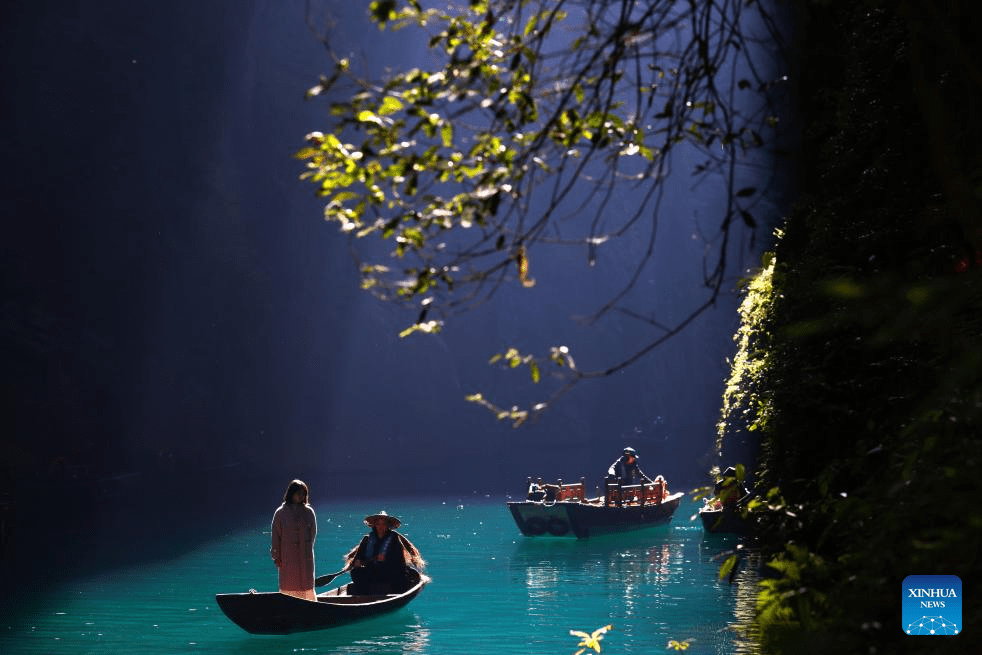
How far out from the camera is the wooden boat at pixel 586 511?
2750cm

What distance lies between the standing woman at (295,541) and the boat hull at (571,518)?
13806mm

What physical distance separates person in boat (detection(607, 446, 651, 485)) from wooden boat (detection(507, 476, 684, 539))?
30cm

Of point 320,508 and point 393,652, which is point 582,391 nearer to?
point 320,508

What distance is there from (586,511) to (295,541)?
51.5ft

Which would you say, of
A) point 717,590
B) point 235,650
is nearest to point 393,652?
point 235,650

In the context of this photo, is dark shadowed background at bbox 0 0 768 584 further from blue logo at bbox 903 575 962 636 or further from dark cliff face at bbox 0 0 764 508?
blue logo at bbox 903 575 962 636

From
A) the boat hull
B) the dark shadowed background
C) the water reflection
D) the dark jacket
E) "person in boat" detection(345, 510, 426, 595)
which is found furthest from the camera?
the dark shadowed background

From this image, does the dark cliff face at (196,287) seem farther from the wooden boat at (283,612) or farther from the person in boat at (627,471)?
the wooden boat at (283,612)

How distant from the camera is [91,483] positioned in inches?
1647

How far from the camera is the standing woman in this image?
12.4 m

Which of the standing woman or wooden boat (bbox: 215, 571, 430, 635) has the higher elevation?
the standing woman

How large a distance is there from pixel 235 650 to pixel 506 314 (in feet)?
208

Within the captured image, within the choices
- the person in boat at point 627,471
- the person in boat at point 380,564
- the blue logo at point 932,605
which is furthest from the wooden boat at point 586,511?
the blue logo at point 932,605

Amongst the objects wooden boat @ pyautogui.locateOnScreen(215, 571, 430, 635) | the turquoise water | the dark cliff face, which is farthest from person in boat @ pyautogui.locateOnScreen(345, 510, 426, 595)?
the dark cliff face
